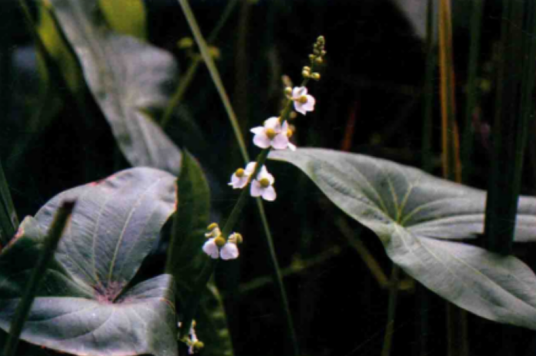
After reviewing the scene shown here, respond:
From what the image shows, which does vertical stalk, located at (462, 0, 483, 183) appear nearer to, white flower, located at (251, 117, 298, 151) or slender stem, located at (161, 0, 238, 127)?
white flower, located at (251, 117, 298, 151)

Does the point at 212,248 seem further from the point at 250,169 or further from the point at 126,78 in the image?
the point at 126,78

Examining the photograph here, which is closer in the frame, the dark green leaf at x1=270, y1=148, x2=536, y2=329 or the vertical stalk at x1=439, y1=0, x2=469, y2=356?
the dark green leaf at x1=270, y1=148, x2=536, y2=329

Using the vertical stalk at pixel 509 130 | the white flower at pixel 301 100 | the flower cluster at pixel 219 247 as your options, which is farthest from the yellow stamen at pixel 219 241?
the vertical stalk at pixel 509 130

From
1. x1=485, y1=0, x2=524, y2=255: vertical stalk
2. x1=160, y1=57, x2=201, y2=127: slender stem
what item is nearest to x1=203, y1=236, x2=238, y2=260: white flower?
x1=485, y1=0, x2=524, y2=255: vertical stalk

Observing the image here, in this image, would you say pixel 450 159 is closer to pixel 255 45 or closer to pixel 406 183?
pixel 406 183

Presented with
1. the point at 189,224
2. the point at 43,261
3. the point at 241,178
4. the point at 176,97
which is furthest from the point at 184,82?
the point at 43,261

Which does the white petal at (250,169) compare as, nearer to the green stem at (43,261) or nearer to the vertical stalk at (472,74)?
the green stem at (43,261)
